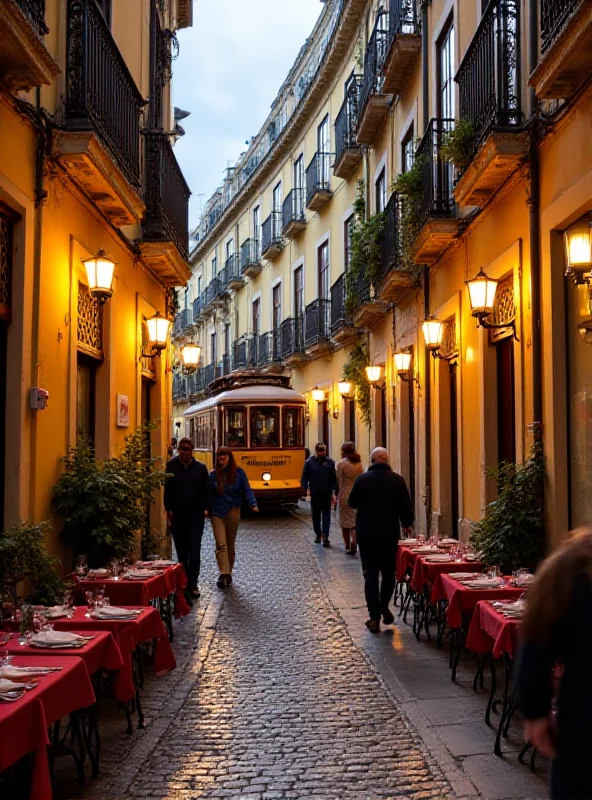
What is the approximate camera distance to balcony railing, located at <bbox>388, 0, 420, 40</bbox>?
48.4ft

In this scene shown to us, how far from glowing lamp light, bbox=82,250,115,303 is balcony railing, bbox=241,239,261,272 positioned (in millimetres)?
24222

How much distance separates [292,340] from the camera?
1098 inches

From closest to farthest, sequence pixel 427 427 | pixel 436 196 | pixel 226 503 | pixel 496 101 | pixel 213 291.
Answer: pixel 496 101
pixel 226 503
pixel 436 196
pixel 427 427
pixel 213 291

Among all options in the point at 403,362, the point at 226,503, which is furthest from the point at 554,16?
the point at 403,362

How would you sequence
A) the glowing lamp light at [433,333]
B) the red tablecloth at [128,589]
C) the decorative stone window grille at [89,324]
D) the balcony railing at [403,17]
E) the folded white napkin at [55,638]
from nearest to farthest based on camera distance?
1. the folded white napkin at [55,638]
2. the red tablecloth at [128,589]
3. the decorative stone window grille at [89,324]
4. the glowing lamp light at [433,333]
5. the balcony railing at [403,17]

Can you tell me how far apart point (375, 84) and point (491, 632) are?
13.3m

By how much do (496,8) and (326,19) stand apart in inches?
720

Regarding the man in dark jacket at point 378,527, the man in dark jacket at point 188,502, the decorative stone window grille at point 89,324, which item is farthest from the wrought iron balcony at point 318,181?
the man in dark jacket at point 378,527

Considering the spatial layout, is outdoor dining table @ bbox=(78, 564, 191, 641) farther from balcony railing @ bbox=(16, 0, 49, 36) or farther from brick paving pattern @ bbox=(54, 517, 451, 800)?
balcony railing @ bbox=(16, 0, 49, 36)

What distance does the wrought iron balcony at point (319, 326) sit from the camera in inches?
938

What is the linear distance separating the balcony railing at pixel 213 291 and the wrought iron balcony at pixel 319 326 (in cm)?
1439

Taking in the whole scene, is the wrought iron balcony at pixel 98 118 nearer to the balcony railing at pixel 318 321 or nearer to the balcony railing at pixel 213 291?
the balcony railing at pixel 318 321

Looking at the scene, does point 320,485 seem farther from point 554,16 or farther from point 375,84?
point 554,16

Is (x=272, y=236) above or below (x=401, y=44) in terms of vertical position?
above
